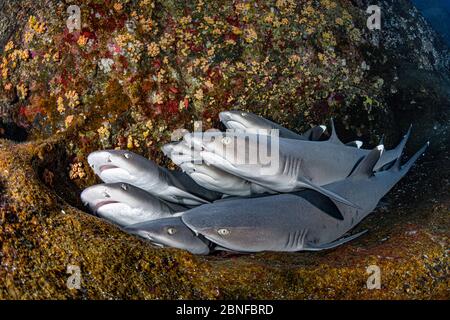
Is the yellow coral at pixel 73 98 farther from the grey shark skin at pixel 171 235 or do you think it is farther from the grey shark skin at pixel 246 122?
the grey shark skin at pixel 171 235

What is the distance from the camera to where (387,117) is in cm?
553

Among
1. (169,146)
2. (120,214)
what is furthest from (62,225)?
(169,146)

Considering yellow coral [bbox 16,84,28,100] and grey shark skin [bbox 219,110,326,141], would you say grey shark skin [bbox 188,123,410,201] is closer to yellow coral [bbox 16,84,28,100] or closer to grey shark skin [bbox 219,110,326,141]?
grey shark skin [bbox 219,110,326,141]

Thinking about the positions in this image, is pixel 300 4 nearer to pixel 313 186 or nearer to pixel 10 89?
pixel 313 186

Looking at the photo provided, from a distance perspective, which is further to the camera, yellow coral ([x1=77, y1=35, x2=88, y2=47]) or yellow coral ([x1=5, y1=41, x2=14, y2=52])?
yellow coral ([x1=5, y1=41, x2=14, y2=52])

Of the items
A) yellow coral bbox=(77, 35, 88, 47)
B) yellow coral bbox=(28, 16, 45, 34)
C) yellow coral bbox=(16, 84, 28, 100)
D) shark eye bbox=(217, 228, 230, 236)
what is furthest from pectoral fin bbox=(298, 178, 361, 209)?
yellow coral bbox=(28, 16, 45, 34)

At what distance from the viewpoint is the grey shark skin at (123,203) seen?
3.45m

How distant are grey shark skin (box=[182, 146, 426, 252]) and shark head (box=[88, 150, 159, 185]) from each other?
77 cm

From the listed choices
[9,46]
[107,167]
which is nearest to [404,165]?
[107,167]

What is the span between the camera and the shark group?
317cm

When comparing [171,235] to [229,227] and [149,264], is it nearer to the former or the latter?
[229,227]

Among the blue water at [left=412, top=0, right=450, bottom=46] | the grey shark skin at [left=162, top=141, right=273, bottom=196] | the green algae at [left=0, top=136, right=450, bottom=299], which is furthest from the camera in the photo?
the blue water at [left=412, top=0, right=450, bottom=46]

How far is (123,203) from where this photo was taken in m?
3.52

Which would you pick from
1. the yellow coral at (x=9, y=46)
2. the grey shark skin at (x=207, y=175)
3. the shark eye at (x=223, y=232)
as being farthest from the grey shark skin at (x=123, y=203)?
the yellow coral at (x=9, y=46)
